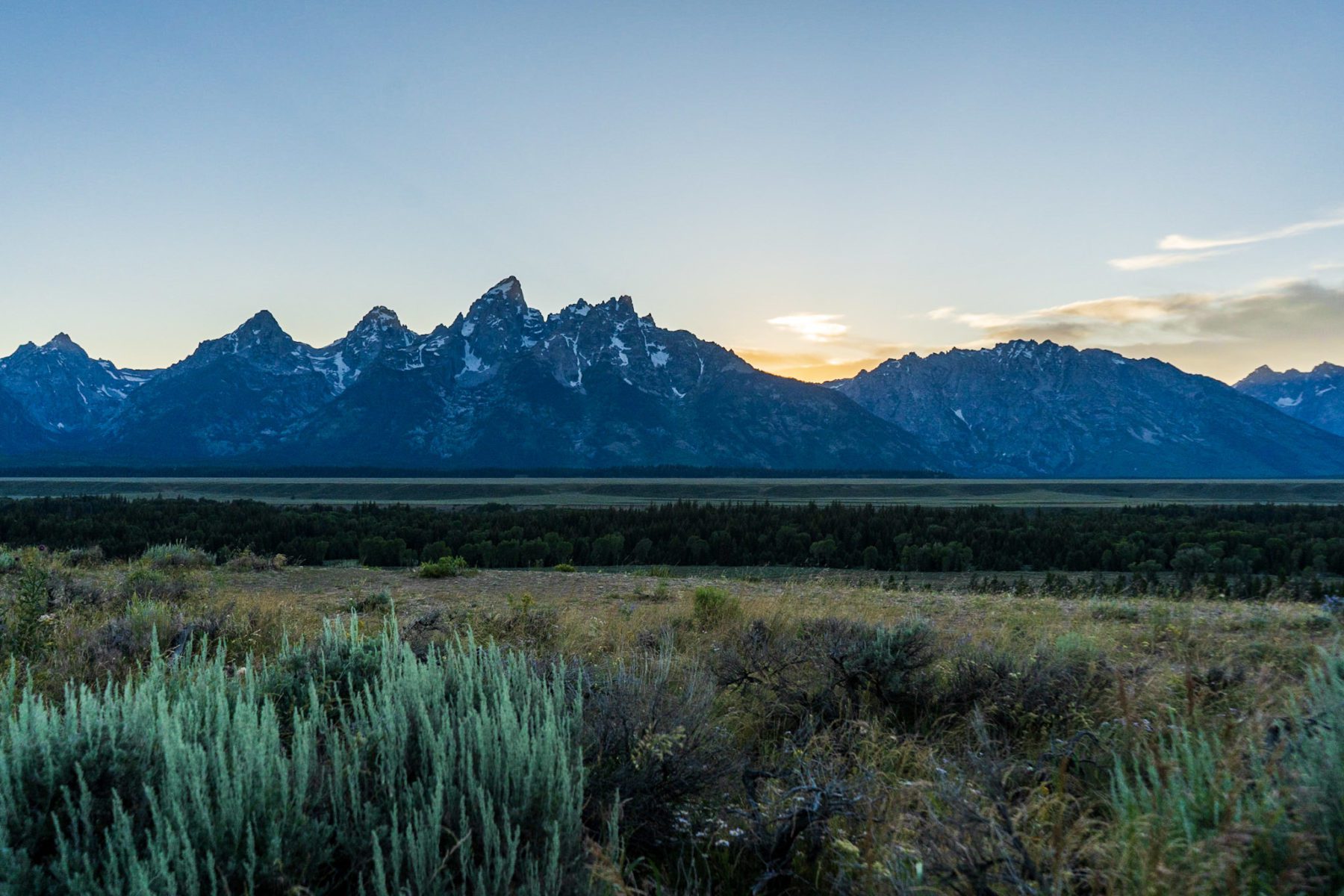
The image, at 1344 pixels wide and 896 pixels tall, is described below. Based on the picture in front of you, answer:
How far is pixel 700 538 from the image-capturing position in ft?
178

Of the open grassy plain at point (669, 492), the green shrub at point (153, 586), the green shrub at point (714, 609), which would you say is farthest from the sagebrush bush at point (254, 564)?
the open grassy plain at point (669, 492)

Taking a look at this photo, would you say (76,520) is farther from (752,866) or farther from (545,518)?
(752,866)

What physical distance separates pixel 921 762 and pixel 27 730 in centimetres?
514

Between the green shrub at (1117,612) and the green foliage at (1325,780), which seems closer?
the green foliage at (1325,780)

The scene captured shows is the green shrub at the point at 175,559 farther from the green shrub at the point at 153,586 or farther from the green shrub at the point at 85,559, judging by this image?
the green shrub at the point at 153,586

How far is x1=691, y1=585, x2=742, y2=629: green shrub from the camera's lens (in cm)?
1205

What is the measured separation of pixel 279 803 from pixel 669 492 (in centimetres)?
14464

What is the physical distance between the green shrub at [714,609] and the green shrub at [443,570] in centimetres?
998

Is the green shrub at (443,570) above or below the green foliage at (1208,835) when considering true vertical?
below

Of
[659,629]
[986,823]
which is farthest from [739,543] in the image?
[986,823]

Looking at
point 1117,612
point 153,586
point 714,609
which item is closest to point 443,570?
point 153,586

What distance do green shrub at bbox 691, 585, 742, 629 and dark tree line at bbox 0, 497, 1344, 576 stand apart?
29.2 meters

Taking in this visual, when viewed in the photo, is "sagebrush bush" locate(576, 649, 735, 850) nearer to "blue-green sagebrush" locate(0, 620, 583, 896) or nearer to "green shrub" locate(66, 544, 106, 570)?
"blue-green sagebrush" locate(0, 620, 583, 896)

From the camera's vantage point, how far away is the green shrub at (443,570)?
21.0 meters
